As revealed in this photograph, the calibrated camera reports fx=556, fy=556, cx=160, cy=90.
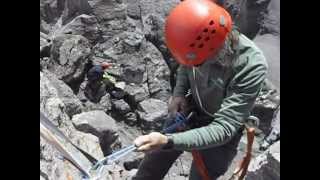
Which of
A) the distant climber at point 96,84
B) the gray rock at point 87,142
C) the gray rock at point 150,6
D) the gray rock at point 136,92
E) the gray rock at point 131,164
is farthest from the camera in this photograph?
the gray rock at point 150,6

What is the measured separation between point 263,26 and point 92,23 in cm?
198

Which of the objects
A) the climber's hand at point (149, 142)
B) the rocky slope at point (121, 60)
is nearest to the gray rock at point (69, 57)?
the rocky slope at point (121, 60)

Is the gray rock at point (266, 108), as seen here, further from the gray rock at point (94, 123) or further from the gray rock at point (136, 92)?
the gray rock at point (94, 123)

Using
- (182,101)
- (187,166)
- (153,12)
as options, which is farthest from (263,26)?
(182,101)

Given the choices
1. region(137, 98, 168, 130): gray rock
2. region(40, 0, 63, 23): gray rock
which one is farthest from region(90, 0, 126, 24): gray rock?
region(137, 98, 168, 130): gray rock

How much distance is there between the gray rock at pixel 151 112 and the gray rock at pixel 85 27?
839mm

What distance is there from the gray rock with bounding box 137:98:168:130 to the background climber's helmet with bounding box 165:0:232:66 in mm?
3163

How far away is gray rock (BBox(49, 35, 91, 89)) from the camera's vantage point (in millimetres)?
4683

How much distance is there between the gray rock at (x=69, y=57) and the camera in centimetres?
468

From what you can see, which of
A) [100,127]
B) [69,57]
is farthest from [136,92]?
[100,127]

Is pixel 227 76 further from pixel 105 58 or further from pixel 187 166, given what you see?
pixel 105 58

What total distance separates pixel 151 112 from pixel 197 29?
11.1 ft

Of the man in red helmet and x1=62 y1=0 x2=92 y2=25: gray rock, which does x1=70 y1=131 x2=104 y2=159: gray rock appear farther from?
x1=62 y1=0 x2=92 y2=25: gray rock
